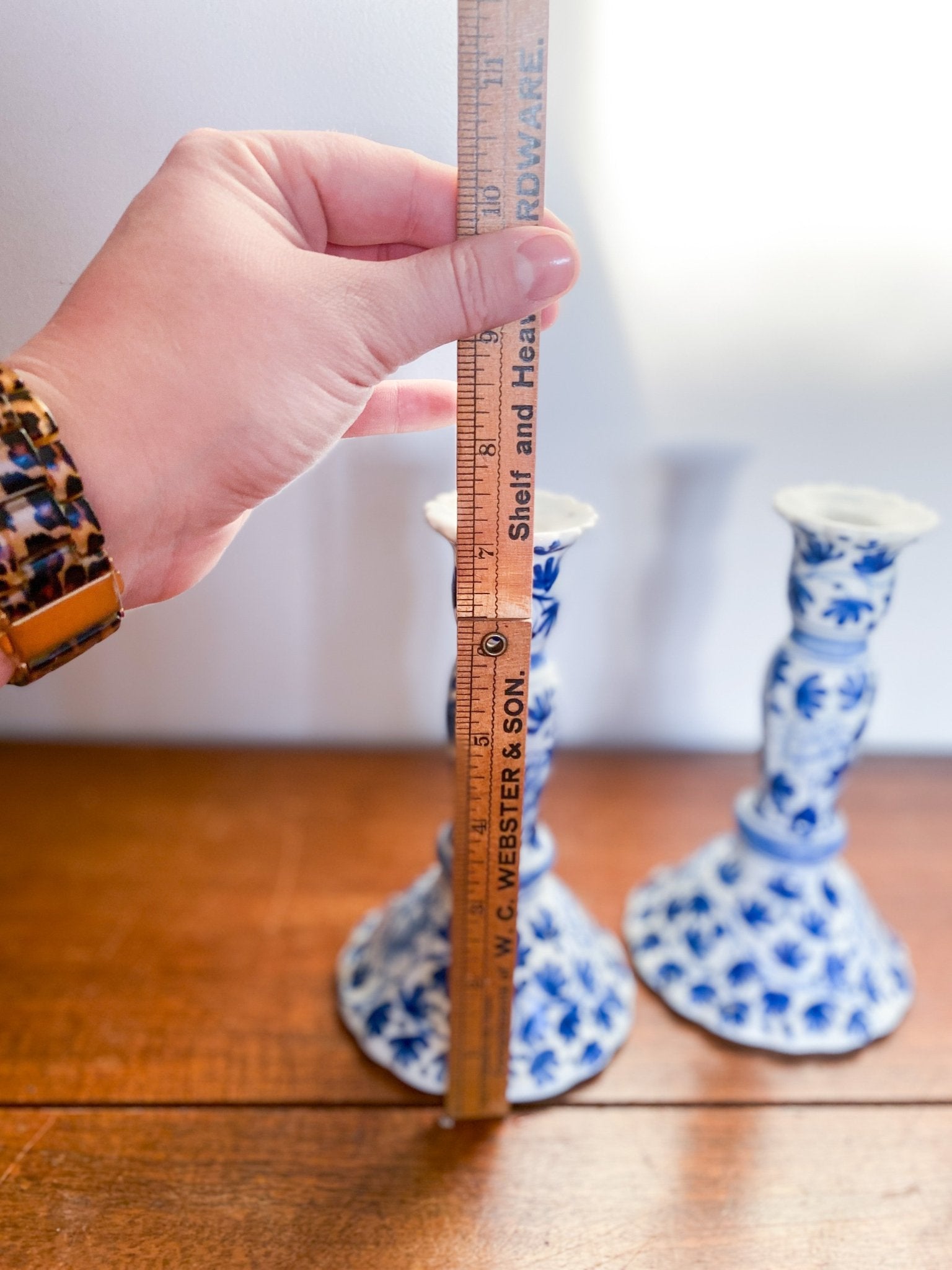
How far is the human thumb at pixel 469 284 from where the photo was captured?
363mm

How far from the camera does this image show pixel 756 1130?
1.70 feet

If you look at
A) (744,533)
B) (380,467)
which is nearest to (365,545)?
(380,467)

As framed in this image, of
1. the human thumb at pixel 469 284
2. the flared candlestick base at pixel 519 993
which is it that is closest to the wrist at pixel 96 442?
the human thumb at pixel 469 284

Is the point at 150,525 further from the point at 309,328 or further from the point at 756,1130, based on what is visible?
the point at 756,1130

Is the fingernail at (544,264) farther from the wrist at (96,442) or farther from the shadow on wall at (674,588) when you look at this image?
the shadow on wall at (674,588)

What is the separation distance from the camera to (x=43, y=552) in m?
0.38

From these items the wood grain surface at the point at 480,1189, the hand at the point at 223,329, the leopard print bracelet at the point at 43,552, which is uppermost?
the hand at the point at 223,329

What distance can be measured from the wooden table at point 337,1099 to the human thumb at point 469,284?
40cm

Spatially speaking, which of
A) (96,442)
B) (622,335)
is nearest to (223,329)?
(96,442)

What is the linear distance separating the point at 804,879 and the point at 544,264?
16.7 inches

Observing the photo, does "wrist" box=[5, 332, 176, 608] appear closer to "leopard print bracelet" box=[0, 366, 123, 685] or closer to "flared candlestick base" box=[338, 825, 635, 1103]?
"leopard print bracelet" box=[0, 366, 123, 685]

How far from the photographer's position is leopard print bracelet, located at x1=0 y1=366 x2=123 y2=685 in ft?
1.20

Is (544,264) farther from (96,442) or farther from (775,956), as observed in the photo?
(775,956)

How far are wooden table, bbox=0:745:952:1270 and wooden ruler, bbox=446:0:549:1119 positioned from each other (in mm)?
57
